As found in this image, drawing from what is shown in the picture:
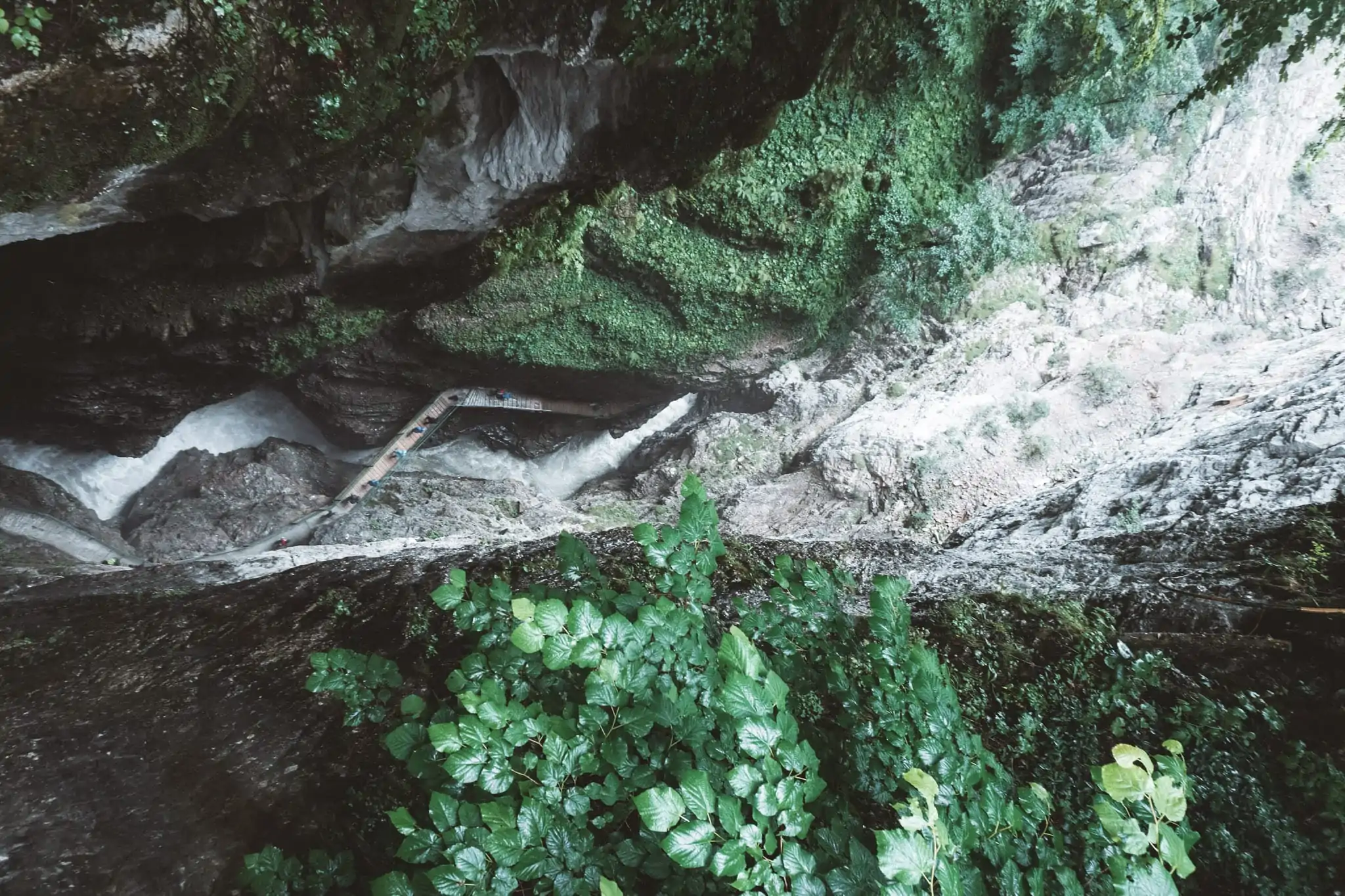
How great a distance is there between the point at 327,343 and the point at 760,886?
9.94 meters

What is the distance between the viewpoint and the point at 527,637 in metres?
1.41

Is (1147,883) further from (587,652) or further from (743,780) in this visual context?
(587,652)

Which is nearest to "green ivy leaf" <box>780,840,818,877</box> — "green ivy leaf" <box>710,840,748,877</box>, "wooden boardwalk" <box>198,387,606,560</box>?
"green ivy leaf" <box>710,840,748,877</box>

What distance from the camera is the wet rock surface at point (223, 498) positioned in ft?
34.8

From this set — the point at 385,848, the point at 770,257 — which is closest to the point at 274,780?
the point at 385,848

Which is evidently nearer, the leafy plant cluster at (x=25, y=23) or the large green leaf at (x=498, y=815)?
the large green leaf at (x=498, y=815)

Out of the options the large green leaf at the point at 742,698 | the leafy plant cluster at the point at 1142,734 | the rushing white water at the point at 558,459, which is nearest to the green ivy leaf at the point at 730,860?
the large green leaf at the point at 742,698

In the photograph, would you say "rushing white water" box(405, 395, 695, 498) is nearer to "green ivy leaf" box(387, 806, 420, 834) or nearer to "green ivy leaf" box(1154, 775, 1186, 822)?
"green ivy leaf" box(387, 806, 420, 834)

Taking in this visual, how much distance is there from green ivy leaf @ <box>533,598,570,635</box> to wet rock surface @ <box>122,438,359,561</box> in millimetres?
11287

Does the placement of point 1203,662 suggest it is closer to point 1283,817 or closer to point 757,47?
point 1283,817

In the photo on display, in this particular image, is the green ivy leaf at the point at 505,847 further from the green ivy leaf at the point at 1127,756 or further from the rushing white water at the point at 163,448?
the rushing white water at the point at 163,448

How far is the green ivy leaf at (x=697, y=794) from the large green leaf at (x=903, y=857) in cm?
29

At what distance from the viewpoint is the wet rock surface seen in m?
10.6

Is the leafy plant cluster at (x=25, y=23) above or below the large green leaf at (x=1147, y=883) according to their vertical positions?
above
